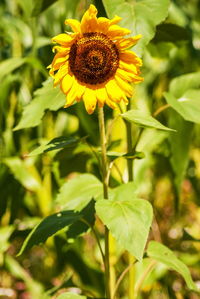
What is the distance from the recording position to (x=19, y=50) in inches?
61.3

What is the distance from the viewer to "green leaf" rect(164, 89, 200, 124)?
87cm

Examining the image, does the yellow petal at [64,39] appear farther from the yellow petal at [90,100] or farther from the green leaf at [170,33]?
the green leaf at [170,33]

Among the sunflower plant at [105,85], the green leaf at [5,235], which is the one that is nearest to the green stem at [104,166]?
the sunflower plant at [105,85]

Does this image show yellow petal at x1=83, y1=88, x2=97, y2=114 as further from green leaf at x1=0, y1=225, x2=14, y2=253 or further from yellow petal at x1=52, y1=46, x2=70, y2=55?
green leaf at x1=0, y1=225, x2=14, y2=253

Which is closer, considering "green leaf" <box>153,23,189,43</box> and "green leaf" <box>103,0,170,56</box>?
"green leaf" <box>103,0,170,56</box>

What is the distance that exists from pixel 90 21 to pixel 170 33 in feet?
0.99

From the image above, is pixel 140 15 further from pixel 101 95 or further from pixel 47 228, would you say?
pixel 47 228

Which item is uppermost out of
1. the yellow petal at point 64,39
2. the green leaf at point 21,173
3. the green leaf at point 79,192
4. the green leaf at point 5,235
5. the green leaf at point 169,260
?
the yellow petal at point 64,39

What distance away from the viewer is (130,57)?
73cm

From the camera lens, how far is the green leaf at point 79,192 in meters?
0.91

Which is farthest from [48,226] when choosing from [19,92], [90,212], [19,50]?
[19,50]

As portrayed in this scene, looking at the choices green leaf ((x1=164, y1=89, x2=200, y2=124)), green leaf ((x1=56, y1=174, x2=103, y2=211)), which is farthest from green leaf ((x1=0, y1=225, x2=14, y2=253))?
green leaf ((x1=164, y1=89, x2=200, y2=124))

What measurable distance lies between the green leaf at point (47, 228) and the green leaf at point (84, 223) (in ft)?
0.14

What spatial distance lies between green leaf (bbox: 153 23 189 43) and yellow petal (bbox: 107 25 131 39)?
0.26m
